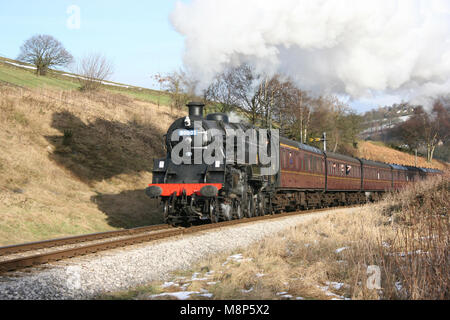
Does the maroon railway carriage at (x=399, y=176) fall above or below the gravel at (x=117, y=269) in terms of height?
above

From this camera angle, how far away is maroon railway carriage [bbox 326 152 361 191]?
25.6 metres

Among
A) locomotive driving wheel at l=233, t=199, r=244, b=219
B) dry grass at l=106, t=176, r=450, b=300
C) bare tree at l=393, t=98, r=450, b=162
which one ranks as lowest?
dry grass at l=106, t=176, r=450, b=300

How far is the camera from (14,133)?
70.7 feet

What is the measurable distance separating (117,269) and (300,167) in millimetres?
14699

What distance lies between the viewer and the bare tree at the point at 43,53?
44781mm

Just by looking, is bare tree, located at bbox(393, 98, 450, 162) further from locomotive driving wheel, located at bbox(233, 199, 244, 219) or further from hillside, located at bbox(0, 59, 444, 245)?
locomotive driving wheel, located at bbox(233, 199, 244, 219)

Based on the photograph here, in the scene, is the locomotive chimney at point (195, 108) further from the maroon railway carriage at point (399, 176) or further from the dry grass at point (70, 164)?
the maroon railway carriage at point (399, 176)

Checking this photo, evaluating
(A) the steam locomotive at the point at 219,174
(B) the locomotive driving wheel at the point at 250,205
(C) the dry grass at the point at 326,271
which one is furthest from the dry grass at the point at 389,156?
(C) the dry grass at the point at 326,271

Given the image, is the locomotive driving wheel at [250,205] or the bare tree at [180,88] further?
the bare tree at [180,88]

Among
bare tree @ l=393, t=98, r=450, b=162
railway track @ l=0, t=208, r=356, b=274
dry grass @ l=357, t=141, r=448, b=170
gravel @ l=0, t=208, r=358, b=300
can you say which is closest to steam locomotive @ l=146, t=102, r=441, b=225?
railway track @ l=0, t=208, r=356, b=274

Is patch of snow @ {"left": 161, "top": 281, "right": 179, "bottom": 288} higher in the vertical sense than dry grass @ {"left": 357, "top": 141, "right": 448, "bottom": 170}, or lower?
lower

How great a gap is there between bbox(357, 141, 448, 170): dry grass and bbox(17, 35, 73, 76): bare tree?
46.7 metres

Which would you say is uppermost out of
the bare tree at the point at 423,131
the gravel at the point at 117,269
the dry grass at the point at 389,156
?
the bare tree at the point at 423,131

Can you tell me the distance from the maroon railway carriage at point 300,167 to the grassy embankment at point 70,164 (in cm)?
643
